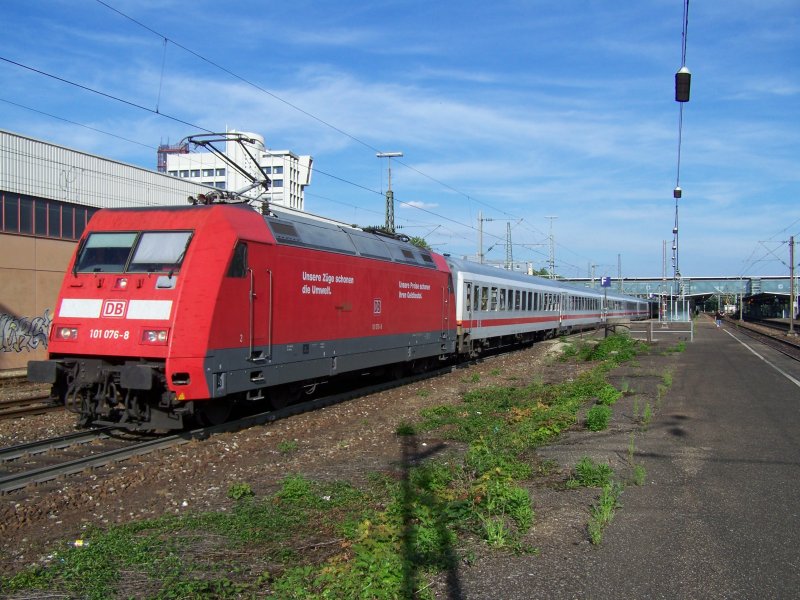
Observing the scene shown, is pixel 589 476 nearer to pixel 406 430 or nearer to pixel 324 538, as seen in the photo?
pixel 324 538

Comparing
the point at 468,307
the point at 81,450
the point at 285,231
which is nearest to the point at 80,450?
the point at 81,450

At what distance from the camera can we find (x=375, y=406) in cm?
1373

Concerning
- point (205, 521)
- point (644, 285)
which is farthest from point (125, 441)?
point (644, 285)

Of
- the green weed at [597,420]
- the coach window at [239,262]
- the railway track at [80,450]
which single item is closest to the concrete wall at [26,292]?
the railway track at [80,450]

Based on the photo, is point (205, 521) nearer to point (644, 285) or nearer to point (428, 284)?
point (428, 284)

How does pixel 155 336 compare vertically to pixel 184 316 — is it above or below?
below

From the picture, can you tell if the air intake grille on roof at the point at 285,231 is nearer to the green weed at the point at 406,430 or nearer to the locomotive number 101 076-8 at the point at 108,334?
the locomotive number 101 076-8 at the point at 108,334

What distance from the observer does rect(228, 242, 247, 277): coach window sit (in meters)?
9.75

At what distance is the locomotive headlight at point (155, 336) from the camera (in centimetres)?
902

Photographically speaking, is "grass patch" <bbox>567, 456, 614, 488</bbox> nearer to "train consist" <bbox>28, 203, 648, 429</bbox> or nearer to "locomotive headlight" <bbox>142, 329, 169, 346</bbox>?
"train consist" <bbox>28, 203, 648, 429</bbox>

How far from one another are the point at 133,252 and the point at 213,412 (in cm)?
271

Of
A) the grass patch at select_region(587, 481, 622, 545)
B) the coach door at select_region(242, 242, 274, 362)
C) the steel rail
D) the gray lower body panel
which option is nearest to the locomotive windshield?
the coach door at select_region(242, 242, 274, 362)

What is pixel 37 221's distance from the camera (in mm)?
23109

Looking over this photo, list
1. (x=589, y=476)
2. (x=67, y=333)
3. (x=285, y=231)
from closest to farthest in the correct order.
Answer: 1. (x=589, y=476)
2. (x=67, y=333)
3. (x=285, y=231)
